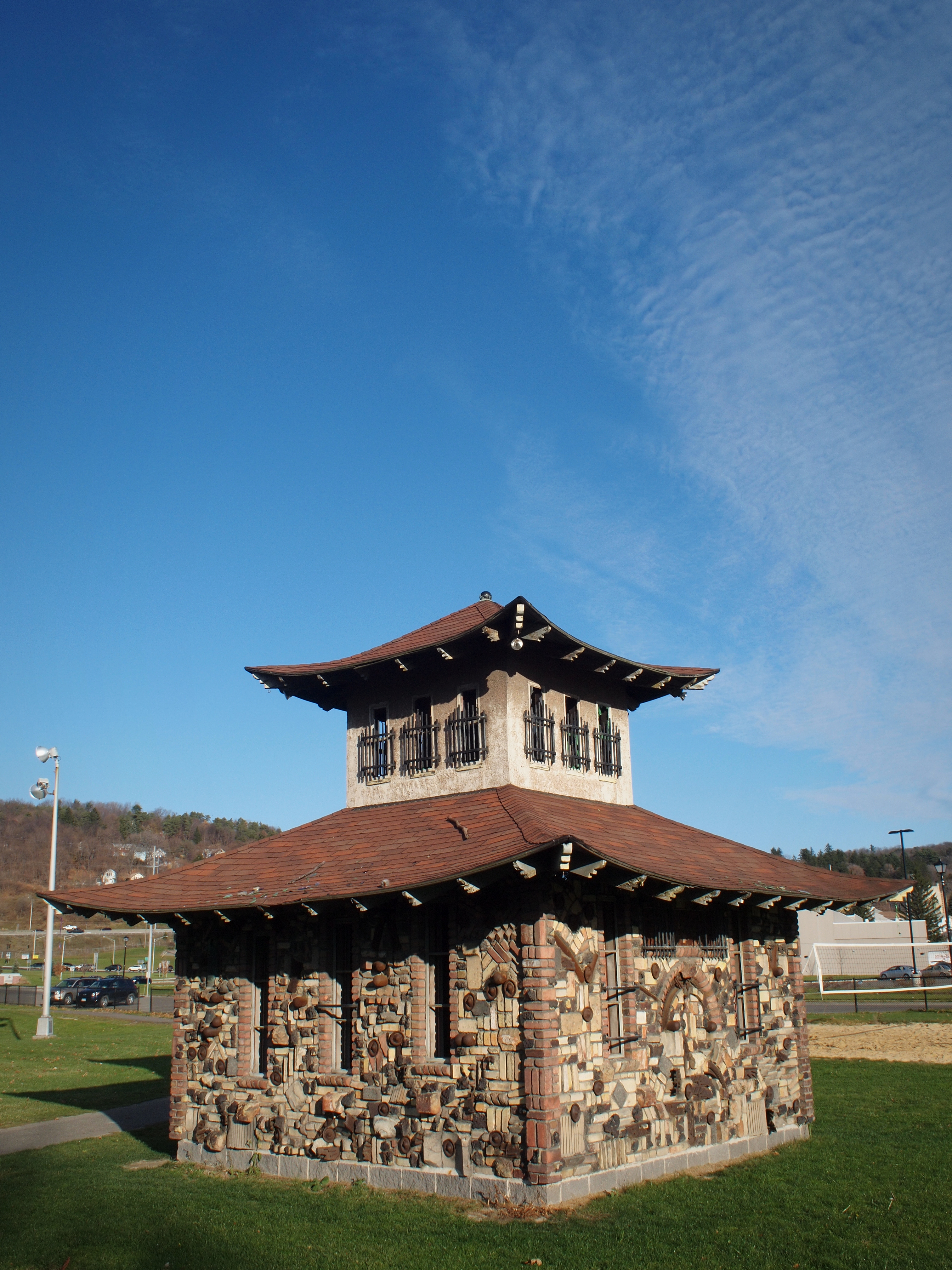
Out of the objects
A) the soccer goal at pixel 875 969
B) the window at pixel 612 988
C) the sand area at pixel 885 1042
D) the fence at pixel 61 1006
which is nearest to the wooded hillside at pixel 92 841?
the fence at pixel 61 1006

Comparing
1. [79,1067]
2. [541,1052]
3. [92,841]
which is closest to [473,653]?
[541,1052]

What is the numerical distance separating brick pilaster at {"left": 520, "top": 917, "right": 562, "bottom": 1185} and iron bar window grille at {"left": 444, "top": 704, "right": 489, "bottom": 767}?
12.8 ft

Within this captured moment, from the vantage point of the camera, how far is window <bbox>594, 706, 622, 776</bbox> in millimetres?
15758

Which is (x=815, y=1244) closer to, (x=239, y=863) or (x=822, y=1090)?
(x=239, y=863)

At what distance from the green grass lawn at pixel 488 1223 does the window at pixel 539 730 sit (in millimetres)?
5728

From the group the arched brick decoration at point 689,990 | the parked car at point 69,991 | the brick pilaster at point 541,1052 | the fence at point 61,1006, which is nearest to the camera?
the brick pilaster at point 541,1052

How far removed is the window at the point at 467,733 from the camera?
14.3 m

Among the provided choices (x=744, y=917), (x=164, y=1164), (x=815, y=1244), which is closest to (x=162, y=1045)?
(x=164, y=1164)

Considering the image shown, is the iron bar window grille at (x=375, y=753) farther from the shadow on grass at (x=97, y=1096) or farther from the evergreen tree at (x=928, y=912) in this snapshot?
the evergreen tree at (x=928, y=912)

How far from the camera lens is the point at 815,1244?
923cm

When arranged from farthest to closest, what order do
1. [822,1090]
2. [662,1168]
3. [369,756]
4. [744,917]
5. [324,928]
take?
[822,1090] → [369,756] → [744,917] → [324,928] → [662,1168]

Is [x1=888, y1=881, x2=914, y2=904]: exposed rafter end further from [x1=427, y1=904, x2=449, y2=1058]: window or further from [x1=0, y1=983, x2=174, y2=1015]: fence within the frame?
[x1=0, y1=983, x2=174, y2=1015]: fence

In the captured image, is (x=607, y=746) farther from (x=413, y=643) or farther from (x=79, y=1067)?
(x=79, y=1067)

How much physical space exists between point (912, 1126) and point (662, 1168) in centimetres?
562
